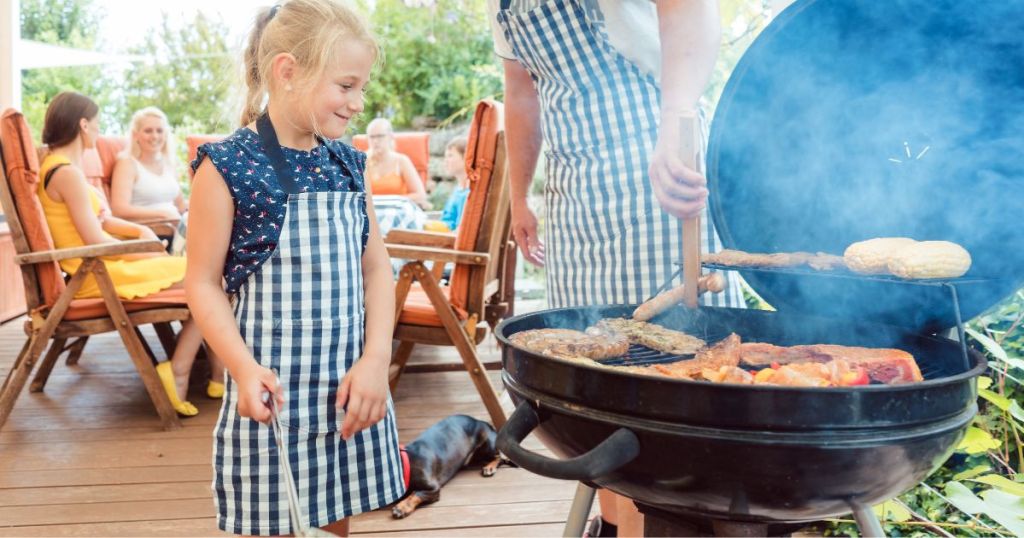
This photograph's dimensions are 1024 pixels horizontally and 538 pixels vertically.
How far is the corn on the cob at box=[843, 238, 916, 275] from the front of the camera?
3.70 ft

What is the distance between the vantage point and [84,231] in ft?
11.3

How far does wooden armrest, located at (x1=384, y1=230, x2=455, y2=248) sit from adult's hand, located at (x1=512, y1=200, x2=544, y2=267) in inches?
53.0

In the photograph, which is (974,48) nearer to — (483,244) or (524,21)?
(524,21)

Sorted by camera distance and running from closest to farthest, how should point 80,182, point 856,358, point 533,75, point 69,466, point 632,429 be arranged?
point 632,429
point 856,358
point 533,75
point 69,466
point 80,182

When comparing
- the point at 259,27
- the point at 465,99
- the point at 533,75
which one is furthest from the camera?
the point at 465,99

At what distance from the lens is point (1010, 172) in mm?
1176

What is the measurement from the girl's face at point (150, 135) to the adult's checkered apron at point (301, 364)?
430 cm

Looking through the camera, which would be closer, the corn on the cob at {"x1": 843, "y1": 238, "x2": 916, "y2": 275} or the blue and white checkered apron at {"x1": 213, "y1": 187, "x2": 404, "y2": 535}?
the corn on the cob at {"x1": 843, "y1": 238, "x2": 916, "y2": 275}

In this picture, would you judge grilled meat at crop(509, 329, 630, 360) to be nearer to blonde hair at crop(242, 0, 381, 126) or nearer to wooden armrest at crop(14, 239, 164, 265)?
blonde hair at crop(242, 0, 381, 126)

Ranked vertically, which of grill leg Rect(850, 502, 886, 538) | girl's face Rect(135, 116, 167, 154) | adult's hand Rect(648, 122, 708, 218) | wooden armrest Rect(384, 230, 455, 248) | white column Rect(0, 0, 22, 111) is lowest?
grill leg Rect(850, 502, 886, 538)

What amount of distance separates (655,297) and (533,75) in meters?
0.68

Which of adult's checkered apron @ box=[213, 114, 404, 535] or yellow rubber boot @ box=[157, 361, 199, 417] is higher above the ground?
adult's checkered apron @ box=[213, 114, 404, 535]

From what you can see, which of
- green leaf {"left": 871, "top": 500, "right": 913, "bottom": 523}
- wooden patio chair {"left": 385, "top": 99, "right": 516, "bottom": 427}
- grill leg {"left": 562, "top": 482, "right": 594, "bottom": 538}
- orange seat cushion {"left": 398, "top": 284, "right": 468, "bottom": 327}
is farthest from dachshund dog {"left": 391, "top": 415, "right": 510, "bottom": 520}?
grill leg {"left": 562, "top": 482, "right": 594, "bottom": 538}

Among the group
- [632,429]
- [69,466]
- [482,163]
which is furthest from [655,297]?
[69,466]
